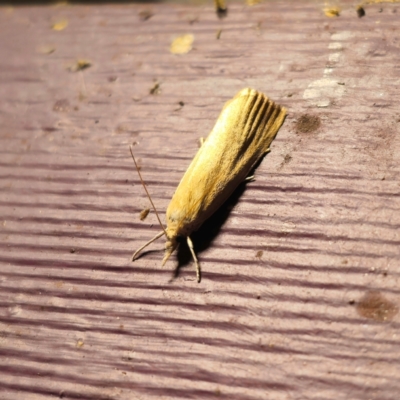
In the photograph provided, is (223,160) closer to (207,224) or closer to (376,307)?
(207,224)

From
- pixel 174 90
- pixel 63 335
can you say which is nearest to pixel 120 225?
pixel 63 335

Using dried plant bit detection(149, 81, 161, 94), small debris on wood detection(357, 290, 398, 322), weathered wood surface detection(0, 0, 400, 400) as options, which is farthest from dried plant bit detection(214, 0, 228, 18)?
small debris on wood detection(357, 290, 398, 322)

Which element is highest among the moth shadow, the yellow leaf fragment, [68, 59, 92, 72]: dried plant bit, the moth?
the yellow leaf fragment

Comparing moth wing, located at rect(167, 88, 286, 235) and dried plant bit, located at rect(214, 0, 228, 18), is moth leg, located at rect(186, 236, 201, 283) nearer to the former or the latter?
moth wing, located at rect(167, 88, 286, 235)

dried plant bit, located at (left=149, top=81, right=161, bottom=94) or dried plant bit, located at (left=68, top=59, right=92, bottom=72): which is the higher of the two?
dried plant bit, located at (left=68, top=59, right=92, bottom=72)

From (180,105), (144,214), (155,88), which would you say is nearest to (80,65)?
(155,88)

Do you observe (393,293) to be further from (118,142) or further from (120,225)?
(118,142)
